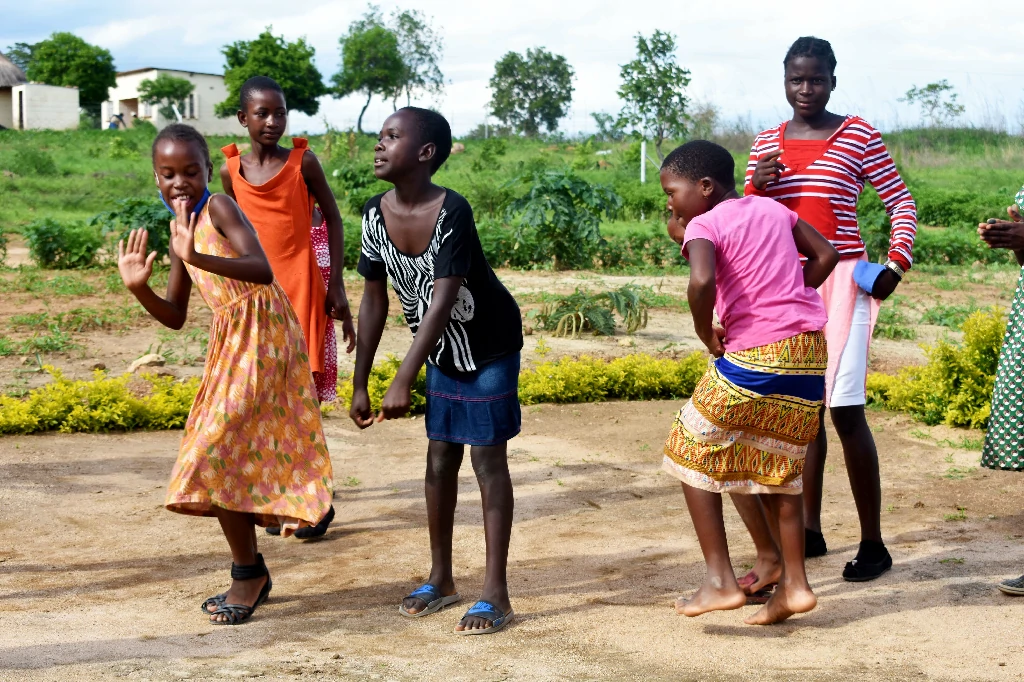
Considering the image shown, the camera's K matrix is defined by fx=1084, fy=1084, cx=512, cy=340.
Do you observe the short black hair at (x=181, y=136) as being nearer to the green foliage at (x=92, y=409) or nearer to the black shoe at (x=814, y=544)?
the black shoe at (x=814, y=544)

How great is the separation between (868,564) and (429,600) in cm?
162

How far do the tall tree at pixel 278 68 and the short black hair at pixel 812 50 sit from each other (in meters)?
46.9

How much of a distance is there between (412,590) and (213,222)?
4.87 feet

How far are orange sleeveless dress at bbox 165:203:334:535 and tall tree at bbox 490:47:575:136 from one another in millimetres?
56403

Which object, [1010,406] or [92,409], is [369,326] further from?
[92,409]

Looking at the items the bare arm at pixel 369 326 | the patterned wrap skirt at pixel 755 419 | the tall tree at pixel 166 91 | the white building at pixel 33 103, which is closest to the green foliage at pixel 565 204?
the bare arm at pixel 369 326

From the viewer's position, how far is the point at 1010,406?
3.78 m

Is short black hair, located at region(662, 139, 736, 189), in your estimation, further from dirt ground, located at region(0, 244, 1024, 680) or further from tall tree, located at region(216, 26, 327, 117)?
tall tree, located at region(216, 26, 327, 117)

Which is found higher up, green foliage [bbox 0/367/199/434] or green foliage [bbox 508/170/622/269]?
green foliage [bbox 508/170/622/269]

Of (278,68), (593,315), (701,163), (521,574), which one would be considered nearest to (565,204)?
(593,315)

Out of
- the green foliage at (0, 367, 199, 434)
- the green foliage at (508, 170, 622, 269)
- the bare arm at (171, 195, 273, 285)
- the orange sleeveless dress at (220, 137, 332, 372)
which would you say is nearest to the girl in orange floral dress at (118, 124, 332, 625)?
the bare arm at (171, 195, 273, 285)

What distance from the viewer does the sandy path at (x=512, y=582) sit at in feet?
10.4

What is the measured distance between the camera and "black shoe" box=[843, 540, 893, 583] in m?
3.97

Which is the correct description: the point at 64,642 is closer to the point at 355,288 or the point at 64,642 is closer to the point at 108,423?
the point at 108,423
